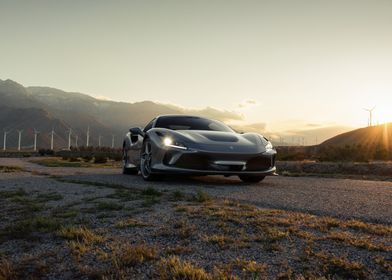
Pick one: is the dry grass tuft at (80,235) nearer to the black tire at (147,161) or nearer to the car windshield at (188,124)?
the black tire at (147,161)

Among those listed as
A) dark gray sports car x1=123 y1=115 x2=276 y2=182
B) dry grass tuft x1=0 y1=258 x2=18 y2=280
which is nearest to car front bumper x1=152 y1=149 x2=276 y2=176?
dark gray sports car x1=123 y1=115 x2=276 y2=182

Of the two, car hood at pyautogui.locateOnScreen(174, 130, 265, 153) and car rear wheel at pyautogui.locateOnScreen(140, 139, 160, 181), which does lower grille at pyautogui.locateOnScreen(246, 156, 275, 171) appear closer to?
car hood at pyautogui.locateOnScreen(174, 130, 265, 153)

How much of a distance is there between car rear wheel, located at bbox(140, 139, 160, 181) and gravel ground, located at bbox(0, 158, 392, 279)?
10.6 ft

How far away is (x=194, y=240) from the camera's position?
3.70 metres

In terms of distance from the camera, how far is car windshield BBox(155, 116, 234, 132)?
1015 centimetres

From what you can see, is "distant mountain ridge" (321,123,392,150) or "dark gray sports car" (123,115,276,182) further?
"distant mountain ridge" (321,123,392,150)

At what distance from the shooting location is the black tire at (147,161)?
30.1ft

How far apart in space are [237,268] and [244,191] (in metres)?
4.39

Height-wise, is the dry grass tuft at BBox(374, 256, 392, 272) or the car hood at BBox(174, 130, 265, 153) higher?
the car hood at BBox(174, 130, 265, 153)

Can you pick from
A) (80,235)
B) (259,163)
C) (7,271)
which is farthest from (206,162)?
(7,271)

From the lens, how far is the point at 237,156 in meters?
8.34

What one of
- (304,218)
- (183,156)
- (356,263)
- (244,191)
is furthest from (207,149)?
(356,263)

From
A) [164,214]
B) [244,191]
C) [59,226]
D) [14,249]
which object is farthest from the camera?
[244,191]

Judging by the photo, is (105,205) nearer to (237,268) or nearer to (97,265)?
(97,265)
